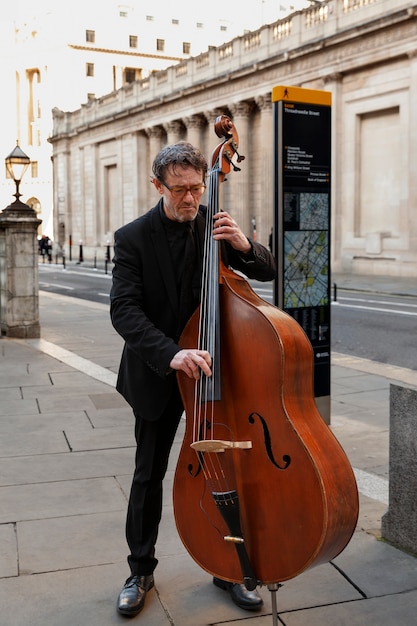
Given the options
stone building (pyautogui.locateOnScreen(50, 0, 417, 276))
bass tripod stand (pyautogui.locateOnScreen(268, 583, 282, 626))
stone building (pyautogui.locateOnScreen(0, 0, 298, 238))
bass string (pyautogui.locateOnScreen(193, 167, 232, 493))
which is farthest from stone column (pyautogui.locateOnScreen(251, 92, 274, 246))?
stone building (pyautogui.locateOnScreen(0, 0, 298, 238))

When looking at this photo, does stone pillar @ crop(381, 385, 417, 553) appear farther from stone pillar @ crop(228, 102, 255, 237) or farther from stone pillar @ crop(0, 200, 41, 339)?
stone pillar @ crop(228, 102, 255, 237)

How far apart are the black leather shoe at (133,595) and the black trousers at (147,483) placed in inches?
1.5

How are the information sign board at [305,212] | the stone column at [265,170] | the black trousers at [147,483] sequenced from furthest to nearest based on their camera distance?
1. the stone column at [265,170]
2. the information sign board at [305,212]
3. the black trousers at [147,483]

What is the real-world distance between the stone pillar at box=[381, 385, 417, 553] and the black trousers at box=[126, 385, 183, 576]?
47.4 inches

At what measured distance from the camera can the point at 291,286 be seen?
6480 mm

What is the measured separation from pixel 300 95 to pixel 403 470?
332cm

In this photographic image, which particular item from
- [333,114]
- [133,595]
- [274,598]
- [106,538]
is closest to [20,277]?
[106,538]

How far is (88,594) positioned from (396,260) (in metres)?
26.4

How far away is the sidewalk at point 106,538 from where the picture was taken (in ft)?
11.3

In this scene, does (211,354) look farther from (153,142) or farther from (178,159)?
(153,142)

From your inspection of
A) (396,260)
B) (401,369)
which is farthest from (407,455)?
(396,260)

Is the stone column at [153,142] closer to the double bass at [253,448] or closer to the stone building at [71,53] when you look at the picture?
the stone building at [71,53]

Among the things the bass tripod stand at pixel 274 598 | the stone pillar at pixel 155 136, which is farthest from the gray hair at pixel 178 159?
the stone pillar at pixel 155 136

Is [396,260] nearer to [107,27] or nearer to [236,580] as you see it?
[236,580]
